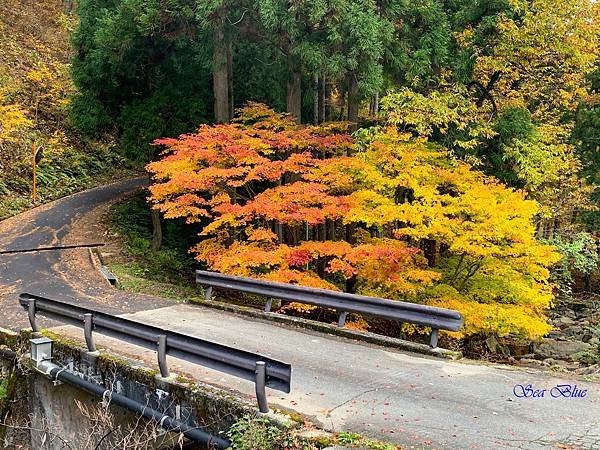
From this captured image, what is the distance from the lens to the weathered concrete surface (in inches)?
184

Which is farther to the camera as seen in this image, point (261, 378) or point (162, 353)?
point (162, 353)

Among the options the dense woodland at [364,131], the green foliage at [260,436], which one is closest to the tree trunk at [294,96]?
the dense woodland at [364,131]

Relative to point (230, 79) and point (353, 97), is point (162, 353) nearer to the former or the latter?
point (353, 97)

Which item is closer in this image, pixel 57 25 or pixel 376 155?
pixel 376 155

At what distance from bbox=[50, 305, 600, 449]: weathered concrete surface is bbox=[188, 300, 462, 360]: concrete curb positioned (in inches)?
7.7

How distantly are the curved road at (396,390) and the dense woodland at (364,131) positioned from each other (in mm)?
3049

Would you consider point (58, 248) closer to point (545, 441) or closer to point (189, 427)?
point (189, 427)

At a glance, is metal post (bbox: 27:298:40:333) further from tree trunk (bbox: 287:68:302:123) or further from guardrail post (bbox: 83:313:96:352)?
tree trunk (bbox: 287:68:302:123)

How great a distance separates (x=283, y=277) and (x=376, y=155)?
3532 millimetres

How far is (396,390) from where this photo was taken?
580cm

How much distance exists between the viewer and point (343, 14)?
13.0 metres

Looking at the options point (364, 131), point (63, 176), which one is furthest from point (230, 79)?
point (63, 176)

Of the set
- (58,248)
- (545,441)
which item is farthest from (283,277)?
(58,248)

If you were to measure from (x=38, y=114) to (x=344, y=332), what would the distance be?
78.0ft
